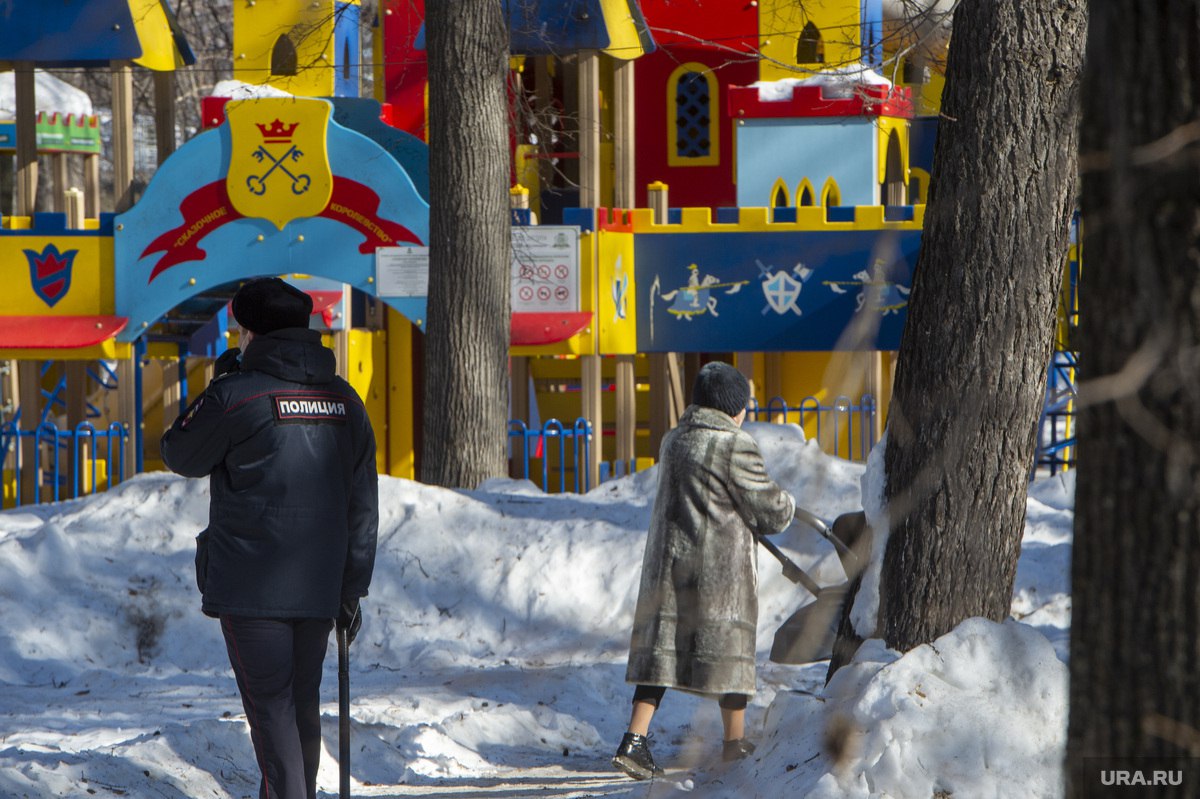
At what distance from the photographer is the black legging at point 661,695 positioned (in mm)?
5590

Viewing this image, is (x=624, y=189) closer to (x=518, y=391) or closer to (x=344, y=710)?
(x=518, y=391)

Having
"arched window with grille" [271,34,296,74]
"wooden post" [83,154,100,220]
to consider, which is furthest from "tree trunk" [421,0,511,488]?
"wooden post" [83,154,100,220]

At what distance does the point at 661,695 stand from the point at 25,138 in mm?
9861

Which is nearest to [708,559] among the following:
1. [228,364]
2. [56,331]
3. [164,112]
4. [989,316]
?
[989,316]

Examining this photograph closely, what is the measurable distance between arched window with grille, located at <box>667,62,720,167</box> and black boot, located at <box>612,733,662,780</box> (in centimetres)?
1232

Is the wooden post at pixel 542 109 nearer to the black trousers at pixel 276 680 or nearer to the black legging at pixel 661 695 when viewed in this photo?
the black legging at pixel 661 695

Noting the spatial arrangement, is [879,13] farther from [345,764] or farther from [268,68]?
[345,764]

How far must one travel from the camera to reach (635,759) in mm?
5500

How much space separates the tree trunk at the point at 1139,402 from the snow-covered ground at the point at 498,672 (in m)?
1.58

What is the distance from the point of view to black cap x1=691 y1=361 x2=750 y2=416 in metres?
5.59

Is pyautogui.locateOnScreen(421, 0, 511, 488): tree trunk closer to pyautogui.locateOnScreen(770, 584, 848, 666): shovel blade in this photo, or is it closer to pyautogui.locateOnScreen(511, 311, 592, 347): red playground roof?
pyautogui.locateOnScreen(511, 311, 592, 347): red playground roof

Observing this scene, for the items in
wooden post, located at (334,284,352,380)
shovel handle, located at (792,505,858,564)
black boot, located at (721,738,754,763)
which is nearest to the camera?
shovel handle, located at (792,505,858,564)

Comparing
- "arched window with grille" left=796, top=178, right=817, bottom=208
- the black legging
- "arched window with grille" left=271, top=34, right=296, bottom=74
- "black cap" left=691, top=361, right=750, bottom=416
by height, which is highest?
"arched window with grille" left=271, top=34, right=296, bottom=74

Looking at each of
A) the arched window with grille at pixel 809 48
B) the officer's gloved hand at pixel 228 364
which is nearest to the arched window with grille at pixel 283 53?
the arched window with grille at pixel 809 48
